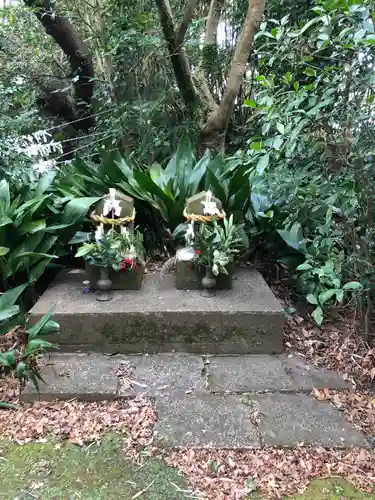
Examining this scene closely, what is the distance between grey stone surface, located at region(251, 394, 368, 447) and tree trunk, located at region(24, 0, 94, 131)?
3.56 meters

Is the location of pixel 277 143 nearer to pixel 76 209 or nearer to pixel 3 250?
pixel 76 209

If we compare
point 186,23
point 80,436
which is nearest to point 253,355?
point 80,436

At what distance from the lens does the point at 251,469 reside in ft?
4.86

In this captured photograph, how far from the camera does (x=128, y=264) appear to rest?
234 centimetres

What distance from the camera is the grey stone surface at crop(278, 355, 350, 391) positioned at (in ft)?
6.44

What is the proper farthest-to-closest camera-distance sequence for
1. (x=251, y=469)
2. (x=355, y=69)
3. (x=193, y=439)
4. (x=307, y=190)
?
1. (x=307, y=190)
2. (x=355, y=69)
3. (x=193, y=439)
4. (x=251, y=469)

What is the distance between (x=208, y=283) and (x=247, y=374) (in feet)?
1.77

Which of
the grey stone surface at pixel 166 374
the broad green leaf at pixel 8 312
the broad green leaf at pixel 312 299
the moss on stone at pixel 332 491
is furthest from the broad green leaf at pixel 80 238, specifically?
the moss on stone at pixel 332 491

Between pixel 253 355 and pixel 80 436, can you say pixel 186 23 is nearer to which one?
pixel 253 355

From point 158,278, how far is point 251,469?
135 centimetres

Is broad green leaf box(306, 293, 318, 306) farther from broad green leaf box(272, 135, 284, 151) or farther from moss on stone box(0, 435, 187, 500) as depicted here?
moss on stone box(0, 435, 187, 500)

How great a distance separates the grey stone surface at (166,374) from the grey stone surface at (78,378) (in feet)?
0.28

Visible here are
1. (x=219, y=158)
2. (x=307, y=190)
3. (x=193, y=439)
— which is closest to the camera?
(x=193, y=439)

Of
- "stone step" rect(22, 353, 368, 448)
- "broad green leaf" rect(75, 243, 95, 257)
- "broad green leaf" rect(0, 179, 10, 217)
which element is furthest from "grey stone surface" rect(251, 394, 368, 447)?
"broad green leaf" rect(0, 179, 10, 217)
